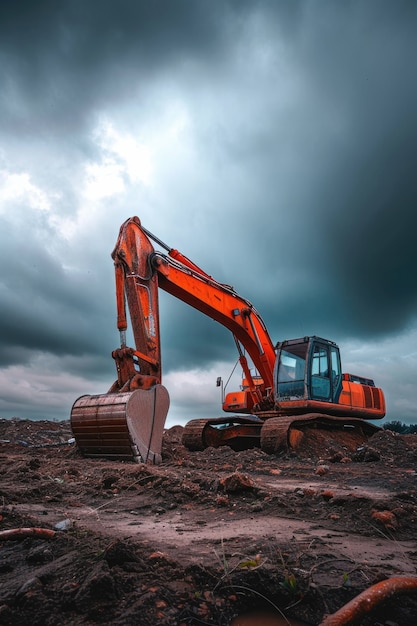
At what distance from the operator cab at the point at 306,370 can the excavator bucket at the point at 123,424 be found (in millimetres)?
3962

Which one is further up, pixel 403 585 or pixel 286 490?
pixel 286 490

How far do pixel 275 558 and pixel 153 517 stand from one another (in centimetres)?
174

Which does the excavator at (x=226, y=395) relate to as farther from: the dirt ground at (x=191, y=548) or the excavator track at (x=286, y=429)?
the dirt ground at (x=191, y=548)

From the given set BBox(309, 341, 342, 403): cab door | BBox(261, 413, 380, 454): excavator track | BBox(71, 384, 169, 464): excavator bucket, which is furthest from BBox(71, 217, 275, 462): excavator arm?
BBox(261, 413, 380, 454): excavator track

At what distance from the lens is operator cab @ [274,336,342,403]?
1091 cm

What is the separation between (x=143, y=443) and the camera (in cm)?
744

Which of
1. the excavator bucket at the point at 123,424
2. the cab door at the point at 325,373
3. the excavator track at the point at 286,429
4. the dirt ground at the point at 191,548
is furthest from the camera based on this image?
the cab door at the point at 325,373

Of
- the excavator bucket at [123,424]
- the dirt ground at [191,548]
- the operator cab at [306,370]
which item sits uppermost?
the operator cab at [306,370]

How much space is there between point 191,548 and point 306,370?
834cm

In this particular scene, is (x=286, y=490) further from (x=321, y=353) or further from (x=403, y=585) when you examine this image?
(x=321, y=353)

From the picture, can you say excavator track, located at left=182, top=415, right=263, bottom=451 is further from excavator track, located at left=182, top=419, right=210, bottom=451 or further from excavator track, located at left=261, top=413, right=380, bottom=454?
excavator track, located at left=261, top=413, right=380, bottom=454

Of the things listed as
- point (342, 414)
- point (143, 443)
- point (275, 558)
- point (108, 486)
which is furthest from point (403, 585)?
point (342, 414)

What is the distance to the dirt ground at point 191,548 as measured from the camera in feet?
6.79

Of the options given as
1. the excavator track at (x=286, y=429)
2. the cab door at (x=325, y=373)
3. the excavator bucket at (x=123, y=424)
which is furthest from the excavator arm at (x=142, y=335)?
the excavator track at (x=286, y=429)
